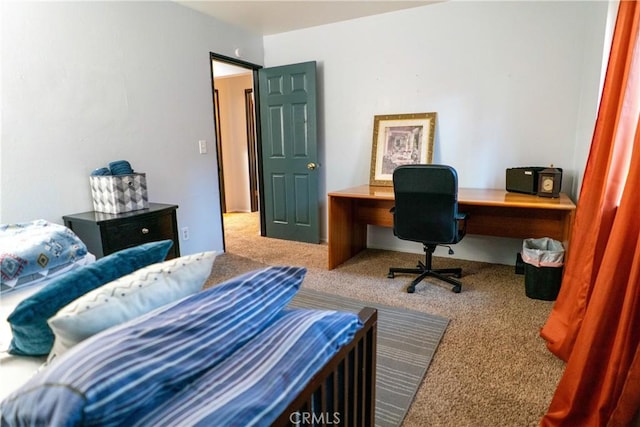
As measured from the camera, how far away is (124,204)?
8.06 feet

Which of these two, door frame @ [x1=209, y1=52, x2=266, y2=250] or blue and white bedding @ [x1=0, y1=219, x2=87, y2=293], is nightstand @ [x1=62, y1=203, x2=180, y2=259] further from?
door frame @ [x1=209, y1=52, x2=266, y2=250]

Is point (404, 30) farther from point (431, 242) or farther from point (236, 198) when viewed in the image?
point (236, 198)

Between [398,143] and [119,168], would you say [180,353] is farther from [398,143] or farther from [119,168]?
[398,143]

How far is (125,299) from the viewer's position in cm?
74

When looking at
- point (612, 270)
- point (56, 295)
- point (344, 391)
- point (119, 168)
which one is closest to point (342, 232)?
point (119, 168)

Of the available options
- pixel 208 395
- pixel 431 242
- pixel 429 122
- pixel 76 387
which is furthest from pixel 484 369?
pixel 429 122

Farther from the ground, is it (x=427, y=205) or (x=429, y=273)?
(x=427, y=205)

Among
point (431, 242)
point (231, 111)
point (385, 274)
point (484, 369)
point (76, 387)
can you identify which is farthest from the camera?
point (231, 111)

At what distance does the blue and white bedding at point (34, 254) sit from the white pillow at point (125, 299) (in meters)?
0.96

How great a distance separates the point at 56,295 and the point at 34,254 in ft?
3.10

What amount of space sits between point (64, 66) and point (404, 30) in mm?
2795

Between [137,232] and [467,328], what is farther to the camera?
[137,232]

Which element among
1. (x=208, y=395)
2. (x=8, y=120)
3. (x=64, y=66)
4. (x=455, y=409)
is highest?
(x=64, y=66)

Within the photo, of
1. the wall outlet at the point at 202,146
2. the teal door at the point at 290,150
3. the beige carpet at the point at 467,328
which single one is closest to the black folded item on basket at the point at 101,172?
the wall outlet at the point at 202,146
